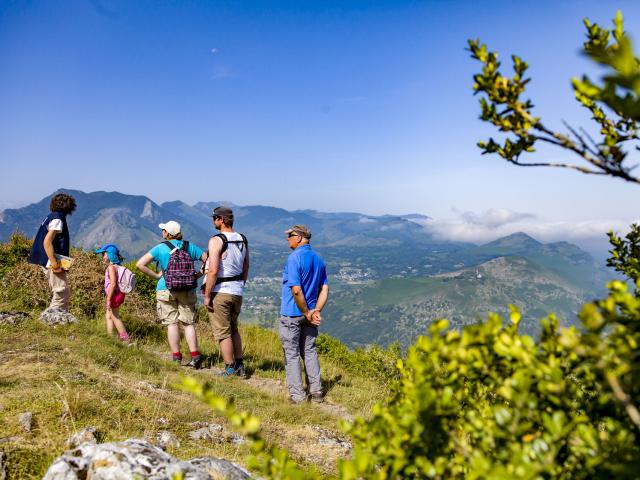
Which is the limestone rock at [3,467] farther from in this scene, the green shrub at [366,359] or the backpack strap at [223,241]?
the green shrub at [366,359]

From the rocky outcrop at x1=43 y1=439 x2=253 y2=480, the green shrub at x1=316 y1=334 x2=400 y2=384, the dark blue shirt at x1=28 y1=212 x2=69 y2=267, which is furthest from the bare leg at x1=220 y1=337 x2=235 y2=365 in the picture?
the rocky outcrop at x1=43 y1=439 x2=253 y2=480

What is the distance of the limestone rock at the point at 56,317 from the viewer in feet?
26.8

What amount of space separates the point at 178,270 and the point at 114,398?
3018mm

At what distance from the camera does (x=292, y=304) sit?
6668 mm

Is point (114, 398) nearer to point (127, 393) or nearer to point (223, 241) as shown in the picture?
point (127, 393)

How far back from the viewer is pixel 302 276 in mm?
6625

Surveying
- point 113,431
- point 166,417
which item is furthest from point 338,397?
point 113,431

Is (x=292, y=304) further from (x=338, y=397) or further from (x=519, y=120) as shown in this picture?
(x=519, y=120)

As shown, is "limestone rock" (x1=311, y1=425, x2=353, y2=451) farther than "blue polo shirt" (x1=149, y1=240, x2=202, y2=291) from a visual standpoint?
No

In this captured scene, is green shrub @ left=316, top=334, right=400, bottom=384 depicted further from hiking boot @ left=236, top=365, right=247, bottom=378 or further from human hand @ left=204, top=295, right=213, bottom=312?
human hand @ left=204, top=295, right=213, bottom=312

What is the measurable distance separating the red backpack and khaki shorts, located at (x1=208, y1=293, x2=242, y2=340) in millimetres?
815

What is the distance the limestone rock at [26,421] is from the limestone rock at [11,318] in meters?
5.17

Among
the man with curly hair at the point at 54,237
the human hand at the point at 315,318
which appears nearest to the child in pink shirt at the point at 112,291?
the man with curly hair at the point at 54,237

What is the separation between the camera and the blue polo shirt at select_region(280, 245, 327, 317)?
21.5ft
